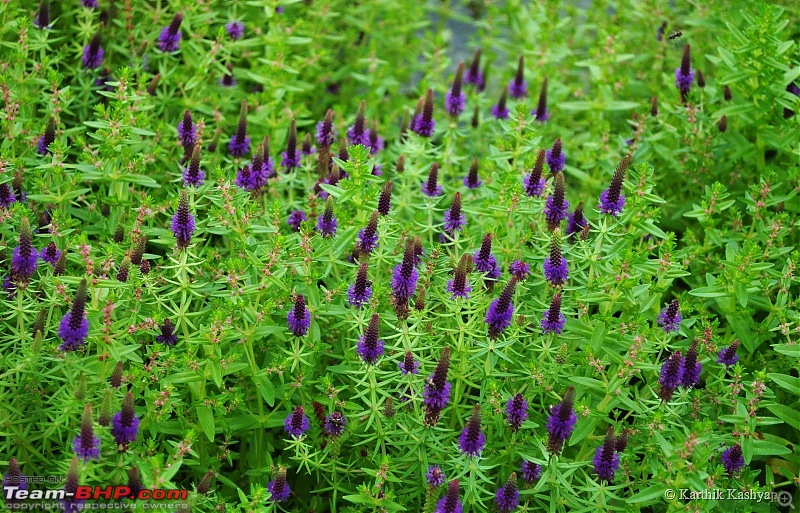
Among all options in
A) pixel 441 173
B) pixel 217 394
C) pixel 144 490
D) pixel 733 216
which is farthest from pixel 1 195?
pixel 733 216

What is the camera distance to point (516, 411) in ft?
12.4

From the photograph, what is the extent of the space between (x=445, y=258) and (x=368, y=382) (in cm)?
76

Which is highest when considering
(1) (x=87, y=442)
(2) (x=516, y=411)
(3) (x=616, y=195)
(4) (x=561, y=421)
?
(3) (x=616, y=195)

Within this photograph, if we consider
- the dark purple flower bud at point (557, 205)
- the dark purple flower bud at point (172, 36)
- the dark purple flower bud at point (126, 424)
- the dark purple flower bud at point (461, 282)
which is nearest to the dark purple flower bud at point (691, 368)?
the dark purple flower bud at point (557, 205)

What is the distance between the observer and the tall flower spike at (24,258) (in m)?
3.68

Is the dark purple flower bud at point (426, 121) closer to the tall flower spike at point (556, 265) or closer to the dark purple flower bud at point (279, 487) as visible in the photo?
the tall flower spike at point (556, 265)

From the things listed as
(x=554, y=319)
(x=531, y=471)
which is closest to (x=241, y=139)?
(x=554, y=319)

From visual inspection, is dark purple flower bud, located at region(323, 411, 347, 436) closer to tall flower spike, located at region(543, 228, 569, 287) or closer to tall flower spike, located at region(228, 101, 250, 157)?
tall flower spike, located at region(543, 228, 569, 287)

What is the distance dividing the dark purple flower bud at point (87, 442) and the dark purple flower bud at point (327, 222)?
136 cm

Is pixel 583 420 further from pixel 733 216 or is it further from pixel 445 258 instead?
pixel 733 216

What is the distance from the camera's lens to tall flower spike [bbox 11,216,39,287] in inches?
145

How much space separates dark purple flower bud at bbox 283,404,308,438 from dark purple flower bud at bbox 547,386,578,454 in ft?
3.46

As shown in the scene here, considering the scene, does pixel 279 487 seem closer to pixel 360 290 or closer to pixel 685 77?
pixel 360 290

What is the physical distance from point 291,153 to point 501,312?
5.81 ft
